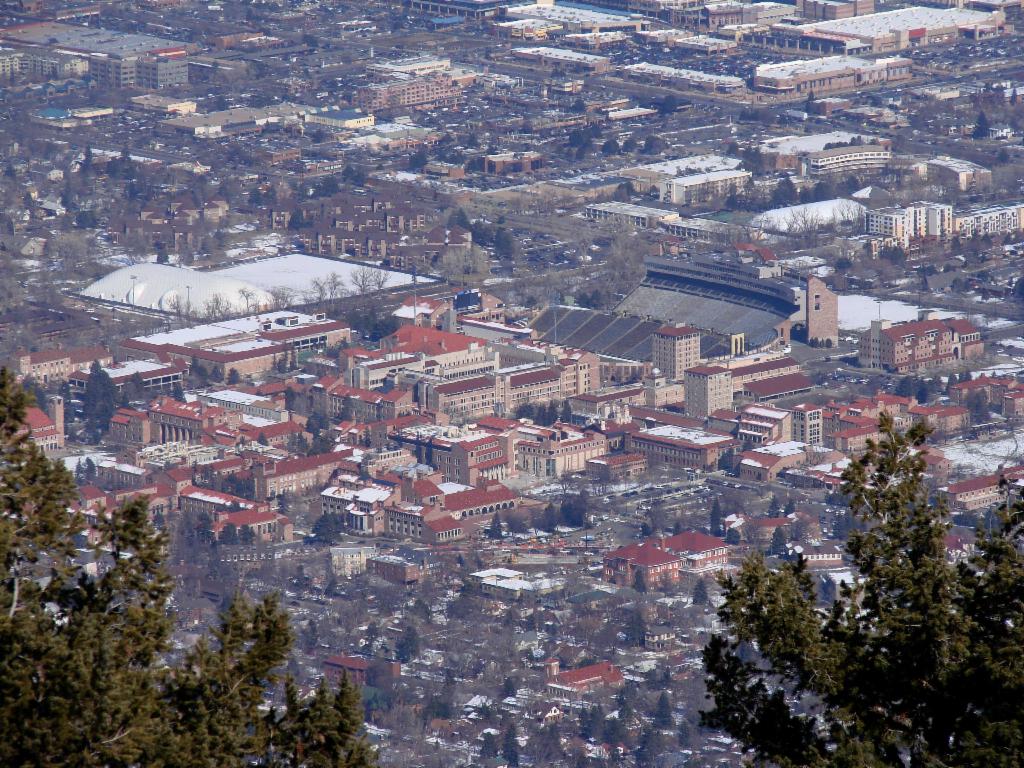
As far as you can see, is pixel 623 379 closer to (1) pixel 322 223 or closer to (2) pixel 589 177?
(1) pixel 322 223

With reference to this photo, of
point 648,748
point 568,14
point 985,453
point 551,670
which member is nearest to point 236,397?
point 985,453

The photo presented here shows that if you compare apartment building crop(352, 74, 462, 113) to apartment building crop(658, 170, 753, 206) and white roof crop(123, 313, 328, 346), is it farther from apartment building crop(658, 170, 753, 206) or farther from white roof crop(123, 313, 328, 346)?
white roof crop(123, 313, 328, 346)

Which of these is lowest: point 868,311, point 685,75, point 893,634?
point 685,75

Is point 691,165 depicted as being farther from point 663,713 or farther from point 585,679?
point 663,713

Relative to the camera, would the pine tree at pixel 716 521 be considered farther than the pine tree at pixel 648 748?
Yes

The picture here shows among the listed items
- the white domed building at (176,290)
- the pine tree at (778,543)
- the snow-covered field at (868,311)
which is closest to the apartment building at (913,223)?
the snow-covered field at (868,311)

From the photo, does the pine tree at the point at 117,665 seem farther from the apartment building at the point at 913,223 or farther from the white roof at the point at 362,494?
the apartment building at the point at 913,223

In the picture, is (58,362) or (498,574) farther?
(58,362)
